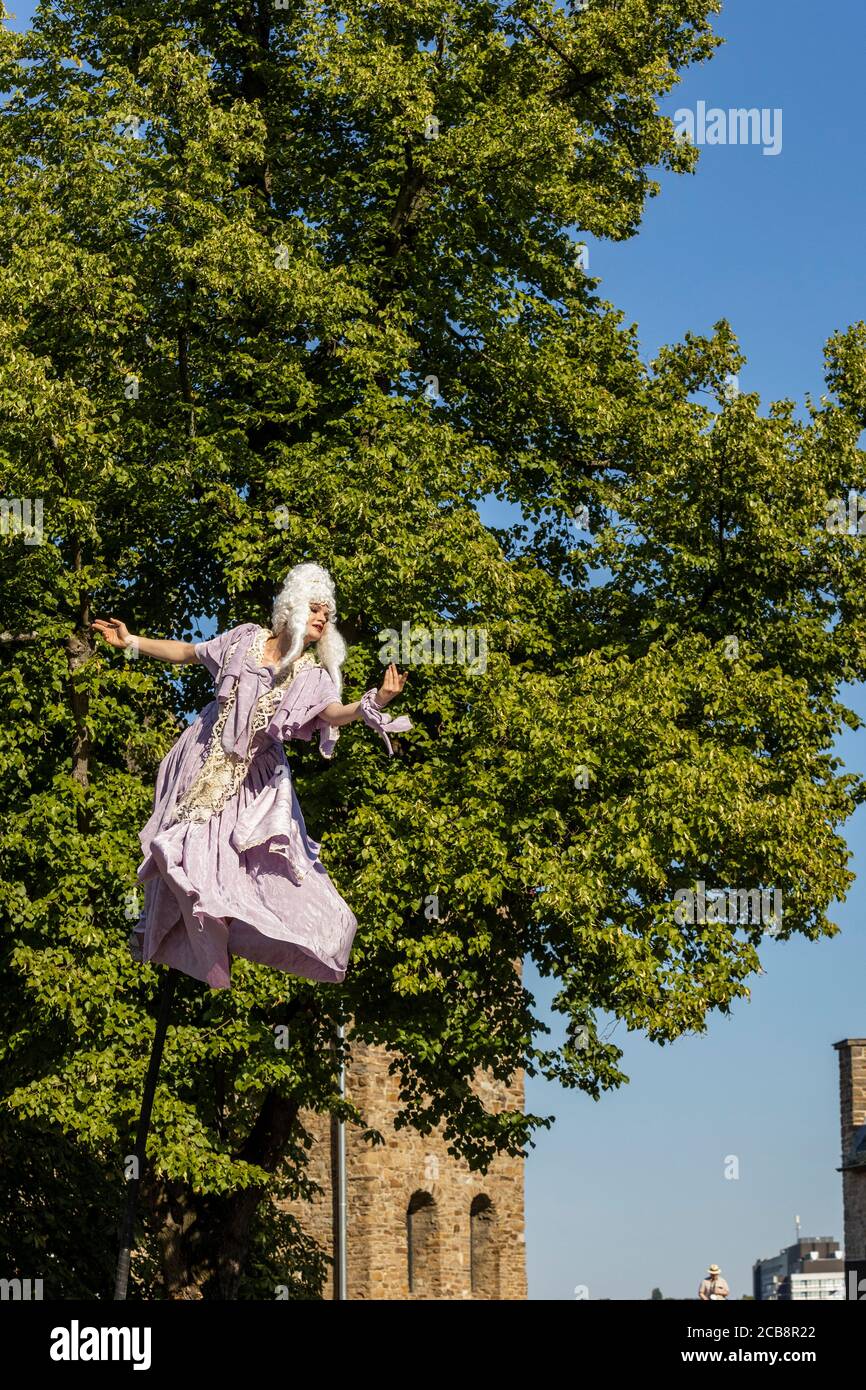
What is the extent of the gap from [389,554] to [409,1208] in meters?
20.4

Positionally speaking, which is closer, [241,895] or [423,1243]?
[241,895]

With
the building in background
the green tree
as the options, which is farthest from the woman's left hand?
the building in background

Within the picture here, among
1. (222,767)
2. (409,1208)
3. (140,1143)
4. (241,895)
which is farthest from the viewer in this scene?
(409,1208)

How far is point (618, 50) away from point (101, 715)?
9.50 meters

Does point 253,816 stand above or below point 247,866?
above

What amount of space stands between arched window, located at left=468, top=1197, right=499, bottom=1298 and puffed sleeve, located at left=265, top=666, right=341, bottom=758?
91.0 feet

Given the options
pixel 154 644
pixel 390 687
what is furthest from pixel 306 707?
pixel 154 644

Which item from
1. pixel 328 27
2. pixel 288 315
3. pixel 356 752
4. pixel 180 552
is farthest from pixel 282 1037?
pixel 328 27

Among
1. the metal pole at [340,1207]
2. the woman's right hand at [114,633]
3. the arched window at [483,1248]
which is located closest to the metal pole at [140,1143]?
the woman's right hand at [114,633]

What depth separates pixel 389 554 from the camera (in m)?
15.8

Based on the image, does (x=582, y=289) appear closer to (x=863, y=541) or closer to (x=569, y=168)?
(x=569, y=168)

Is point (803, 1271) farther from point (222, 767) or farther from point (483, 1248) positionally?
point (222, 767)

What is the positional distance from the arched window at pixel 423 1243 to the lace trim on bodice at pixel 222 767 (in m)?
26.2

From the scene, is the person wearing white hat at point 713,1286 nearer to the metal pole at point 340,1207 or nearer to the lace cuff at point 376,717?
the metal pole at point 340,1207
